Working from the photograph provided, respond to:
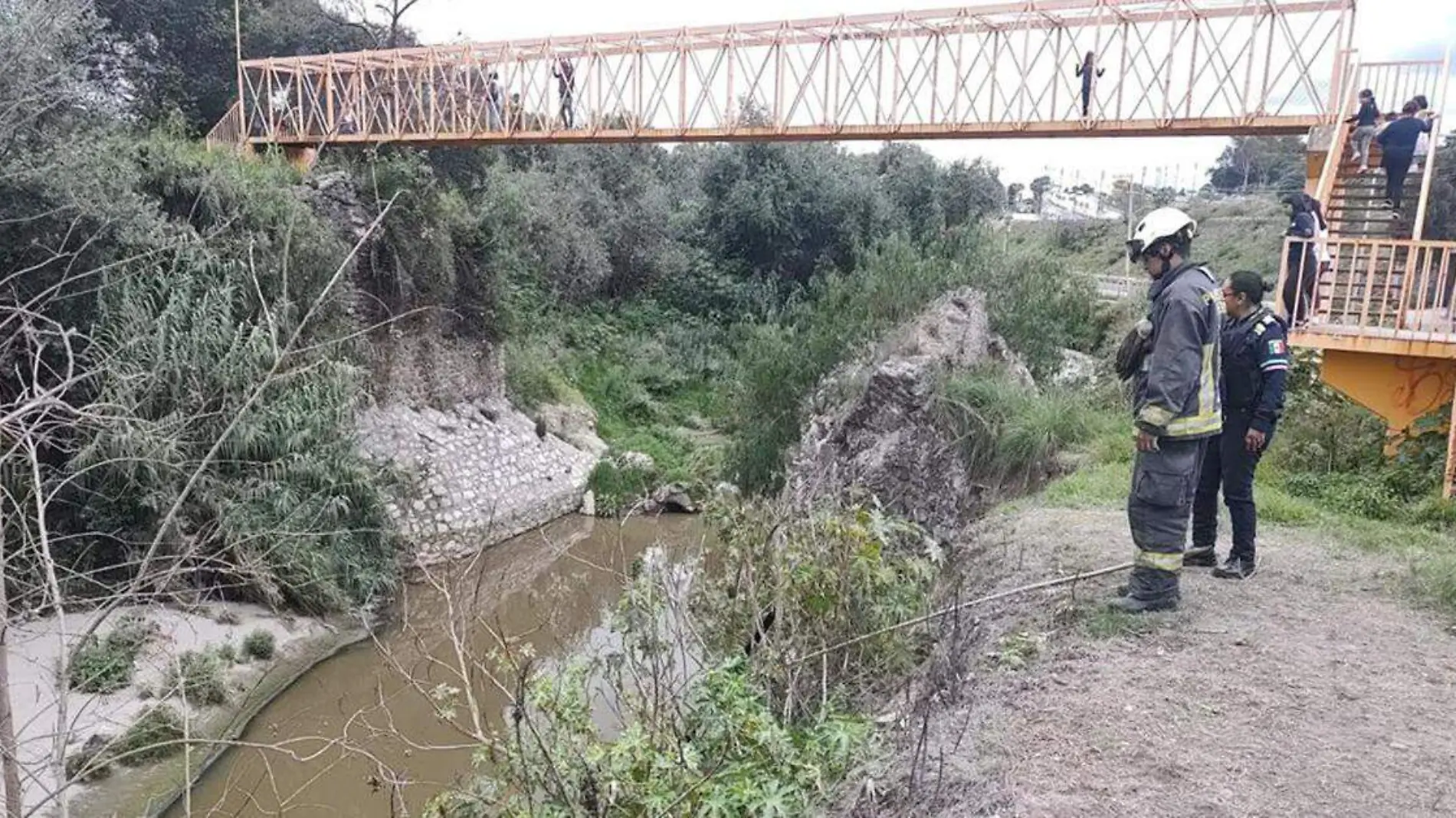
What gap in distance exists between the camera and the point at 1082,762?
10.9 feet

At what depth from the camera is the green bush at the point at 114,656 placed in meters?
7.36

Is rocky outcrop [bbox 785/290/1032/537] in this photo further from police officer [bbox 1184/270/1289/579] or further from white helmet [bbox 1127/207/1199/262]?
white helmet [bbox 1127/207/1199/262]

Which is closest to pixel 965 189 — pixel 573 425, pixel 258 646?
pixel 573 425

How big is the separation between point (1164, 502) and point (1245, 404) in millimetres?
1091

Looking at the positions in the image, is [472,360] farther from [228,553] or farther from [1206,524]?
[1206,524]

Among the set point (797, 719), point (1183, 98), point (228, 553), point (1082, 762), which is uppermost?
point (1183, 98)

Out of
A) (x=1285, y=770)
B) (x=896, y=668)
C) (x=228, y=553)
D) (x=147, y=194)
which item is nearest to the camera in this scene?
(x=1285, y=770)

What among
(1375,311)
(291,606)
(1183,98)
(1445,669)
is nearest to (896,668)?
(1445,669)

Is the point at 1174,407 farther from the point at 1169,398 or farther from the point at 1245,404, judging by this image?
the point at 1245,404

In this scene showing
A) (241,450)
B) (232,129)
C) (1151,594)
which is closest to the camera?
(1151,594)

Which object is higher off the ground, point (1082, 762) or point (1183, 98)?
point (1183, 98)

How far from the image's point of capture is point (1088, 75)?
1052 cm

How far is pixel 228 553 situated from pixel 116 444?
1694mm

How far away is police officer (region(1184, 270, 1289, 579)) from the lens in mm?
4844
